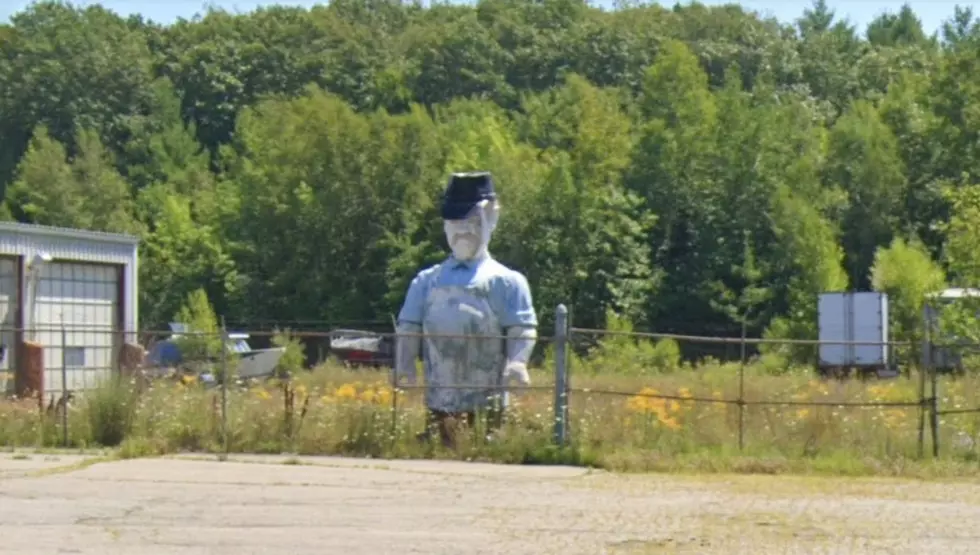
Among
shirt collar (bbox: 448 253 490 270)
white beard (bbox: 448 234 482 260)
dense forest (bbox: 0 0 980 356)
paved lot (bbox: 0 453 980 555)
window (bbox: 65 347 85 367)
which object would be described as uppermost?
dense forest (bbox: 0 0 980 356)

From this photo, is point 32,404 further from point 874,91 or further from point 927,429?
point 874,91

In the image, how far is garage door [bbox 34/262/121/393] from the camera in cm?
3225

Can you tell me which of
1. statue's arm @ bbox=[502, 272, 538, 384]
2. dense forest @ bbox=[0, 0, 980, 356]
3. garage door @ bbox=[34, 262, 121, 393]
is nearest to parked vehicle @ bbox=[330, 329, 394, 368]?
garage door @ bbox=[34, 262, 121, 393]

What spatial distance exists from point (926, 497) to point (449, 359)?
20.3ft

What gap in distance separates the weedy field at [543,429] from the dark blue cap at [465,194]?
2.22 m

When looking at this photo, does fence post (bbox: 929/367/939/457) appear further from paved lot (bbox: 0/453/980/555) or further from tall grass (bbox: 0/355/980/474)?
paved lot (bbox: 0/453/980/555)

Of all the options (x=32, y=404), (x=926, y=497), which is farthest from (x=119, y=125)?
(x=926, y=497)

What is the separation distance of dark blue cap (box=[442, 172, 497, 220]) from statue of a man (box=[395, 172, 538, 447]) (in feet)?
0.04

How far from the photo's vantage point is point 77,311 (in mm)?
34250

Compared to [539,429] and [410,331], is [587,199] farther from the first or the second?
[539,429]

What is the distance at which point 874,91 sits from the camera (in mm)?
99125

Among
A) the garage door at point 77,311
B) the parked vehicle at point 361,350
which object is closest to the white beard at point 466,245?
the garage door at point 77,311

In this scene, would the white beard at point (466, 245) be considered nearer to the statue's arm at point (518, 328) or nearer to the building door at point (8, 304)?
the statue's arm at point (518, 328)

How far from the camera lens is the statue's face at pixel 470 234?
21.2 meters
